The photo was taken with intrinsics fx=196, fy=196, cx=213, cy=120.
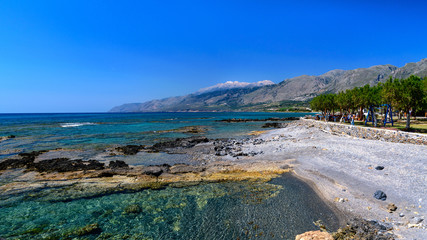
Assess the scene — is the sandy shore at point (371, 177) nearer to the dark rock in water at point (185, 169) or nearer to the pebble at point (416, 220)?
the pebble at point (416, 220)

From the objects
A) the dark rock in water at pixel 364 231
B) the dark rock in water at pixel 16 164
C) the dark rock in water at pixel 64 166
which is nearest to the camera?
the dark rock in water at pixel 364 231

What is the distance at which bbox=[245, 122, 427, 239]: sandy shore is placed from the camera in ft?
28.6

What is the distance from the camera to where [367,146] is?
61.4 ft

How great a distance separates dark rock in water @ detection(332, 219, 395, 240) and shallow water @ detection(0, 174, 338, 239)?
2.34ft

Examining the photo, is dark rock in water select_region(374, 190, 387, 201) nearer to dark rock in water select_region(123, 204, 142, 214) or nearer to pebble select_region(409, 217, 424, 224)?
pebble select_region(409, 217, 424, 224)

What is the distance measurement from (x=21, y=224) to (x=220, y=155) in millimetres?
16181

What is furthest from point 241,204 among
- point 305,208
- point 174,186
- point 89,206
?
point 89,206

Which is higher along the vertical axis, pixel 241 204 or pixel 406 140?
pixel 406 140

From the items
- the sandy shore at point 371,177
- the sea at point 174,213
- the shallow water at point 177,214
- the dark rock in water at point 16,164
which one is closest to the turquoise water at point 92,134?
the dark rock in water at point 16,164

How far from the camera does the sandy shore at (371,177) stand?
872 cm

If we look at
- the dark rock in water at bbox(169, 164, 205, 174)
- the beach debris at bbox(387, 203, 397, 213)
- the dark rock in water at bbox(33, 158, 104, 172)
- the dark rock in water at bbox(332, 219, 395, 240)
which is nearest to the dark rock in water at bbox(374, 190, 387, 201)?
the beach debris at bbox(387, 203, 397, 213)

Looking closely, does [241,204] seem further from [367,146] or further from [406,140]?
[406,140]

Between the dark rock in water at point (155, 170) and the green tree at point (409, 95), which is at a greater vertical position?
the green tree at point (409, 95)

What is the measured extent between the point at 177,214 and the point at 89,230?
396 centimetres
